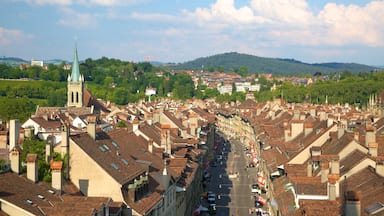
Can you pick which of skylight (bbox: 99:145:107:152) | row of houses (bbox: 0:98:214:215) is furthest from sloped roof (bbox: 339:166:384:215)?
skylight (bbox: 99:145:107:152)

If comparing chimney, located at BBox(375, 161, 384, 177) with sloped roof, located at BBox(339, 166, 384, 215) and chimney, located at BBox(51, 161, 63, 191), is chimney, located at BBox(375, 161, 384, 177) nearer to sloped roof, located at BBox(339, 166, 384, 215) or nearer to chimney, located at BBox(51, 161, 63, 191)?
sloped roof, located at BBox(339, 166, 384, 215)

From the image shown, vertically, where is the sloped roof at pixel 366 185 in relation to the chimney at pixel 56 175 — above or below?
below

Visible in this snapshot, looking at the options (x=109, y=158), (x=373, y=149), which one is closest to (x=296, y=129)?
(x=373, y=149)

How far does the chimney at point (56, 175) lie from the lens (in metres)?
34.2

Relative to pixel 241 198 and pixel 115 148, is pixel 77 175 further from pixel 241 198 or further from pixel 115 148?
pixel 241 198

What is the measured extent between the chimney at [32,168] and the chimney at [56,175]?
797mm

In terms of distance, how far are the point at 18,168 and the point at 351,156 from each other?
2465cm

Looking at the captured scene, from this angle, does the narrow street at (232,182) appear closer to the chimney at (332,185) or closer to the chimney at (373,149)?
the chimney at (373,149)

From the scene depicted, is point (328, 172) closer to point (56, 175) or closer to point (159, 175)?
point (159, 175)

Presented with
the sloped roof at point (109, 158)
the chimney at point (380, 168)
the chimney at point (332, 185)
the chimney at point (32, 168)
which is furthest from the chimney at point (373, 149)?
the chimney at point (32, 168)

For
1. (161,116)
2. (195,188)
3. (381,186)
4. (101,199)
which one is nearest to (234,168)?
(161,116)

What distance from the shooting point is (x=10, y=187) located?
101ft

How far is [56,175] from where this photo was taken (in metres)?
34.4

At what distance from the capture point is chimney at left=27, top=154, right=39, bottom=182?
3350 cm
